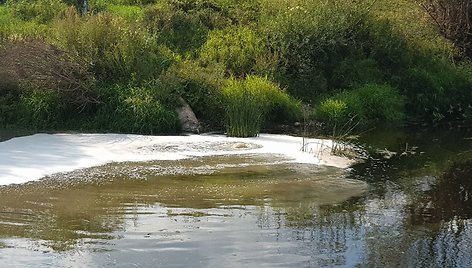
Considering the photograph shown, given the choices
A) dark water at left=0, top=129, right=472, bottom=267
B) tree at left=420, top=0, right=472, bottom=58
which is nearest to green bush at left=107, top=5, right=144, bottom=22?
tree at left=420, top=0, right=472, bottom=58

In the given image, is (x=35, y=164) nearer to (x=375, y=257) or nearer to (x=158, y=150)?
(x=158, y=150)

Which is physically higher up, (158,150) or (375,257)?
(158,150)

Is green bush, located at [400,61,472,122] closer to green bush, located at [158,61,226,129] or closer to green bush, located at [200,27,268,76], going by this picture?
green bush, located at [200,27,268,76]

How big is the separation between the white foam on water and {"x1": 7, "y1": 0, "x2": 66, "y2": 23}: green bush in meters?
9.86

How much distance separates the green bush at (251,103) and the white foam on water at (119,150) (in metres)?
0.38

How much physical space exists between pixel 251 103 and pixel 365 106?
15.6 feet

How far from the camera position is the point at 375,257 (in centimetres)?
775

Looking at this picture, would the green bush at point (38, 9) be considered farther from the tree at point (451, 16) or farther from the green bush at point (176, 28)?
the tree at point (451, 16)

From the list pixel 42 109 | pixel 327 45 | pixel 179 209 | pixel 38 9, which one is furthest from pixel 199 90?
pixel 38 9

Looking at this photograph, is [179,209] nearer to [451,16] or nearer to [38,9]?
[451,16]

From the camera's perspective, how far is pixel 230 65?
1911 centimetres

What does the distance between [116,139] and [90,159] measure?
6.66ft

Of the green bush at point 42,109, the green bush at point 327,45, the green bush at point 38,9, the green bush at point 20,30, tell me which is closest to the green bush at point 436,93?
the green bush at point 327,45

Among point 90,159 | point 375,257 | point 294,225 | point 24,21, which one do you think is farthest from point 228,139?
point 24,21
